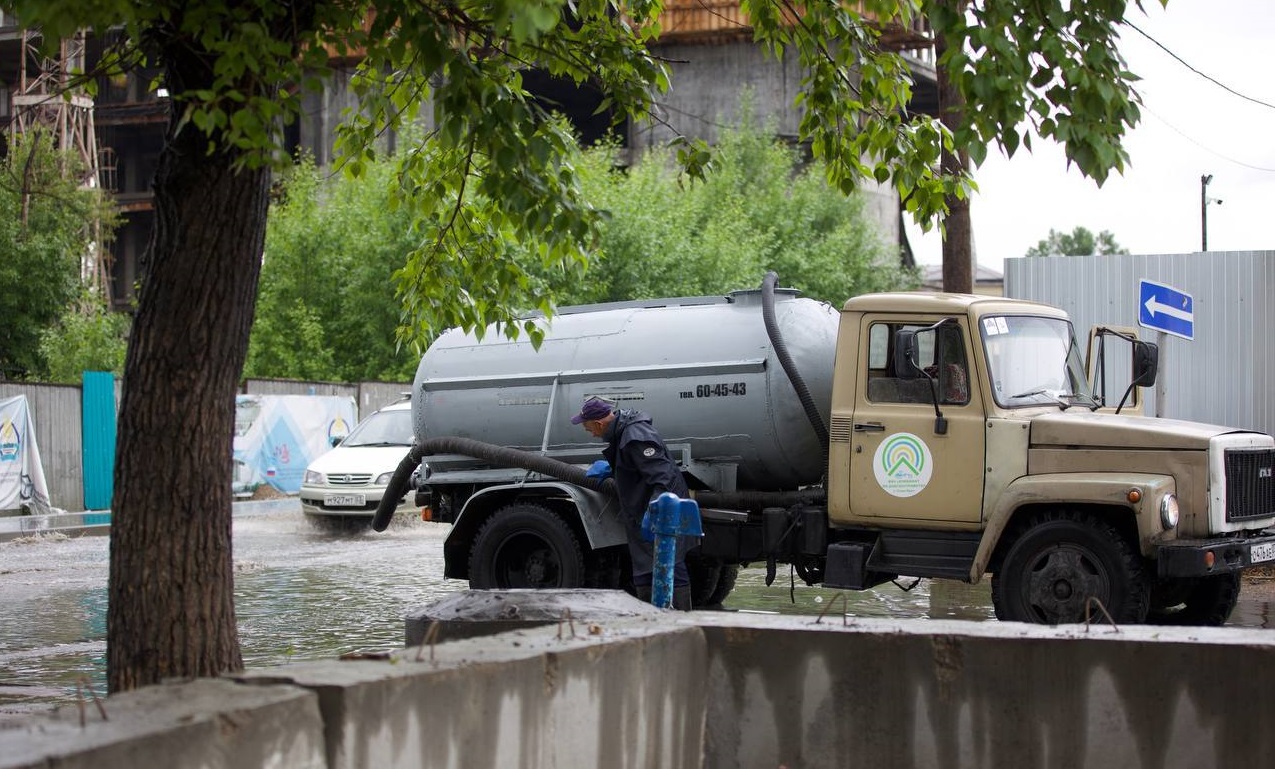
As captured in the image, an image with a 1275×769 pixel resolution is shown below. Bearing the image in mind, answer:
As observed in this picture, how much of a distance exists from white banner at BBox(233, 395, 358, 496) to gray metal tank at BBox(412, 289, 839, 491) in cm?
1454

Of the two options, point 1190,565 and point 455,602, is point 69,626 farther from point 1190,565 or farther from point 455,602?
point 1190,565

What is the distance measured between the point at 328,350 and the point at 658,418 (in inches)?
953

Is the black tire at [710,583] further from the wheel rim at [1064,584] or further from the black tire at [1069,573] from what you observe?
the wheel rim at [1064,584]

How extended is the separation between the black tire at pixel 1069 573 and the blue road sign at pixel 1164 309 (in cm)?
513

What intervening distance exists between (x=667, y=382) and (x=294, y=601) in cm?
445

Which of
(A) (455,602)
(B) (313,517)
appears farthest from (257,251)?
(B) (313,517)

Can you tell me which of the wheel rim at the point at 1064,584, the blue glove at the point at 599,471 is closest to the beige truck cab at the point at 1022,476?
the wheel rim at the point at 1064,584

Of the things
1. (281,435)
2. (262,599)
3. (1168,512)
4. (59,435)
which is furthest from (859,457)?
(281,435)

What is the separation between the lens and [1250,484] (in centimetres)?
910

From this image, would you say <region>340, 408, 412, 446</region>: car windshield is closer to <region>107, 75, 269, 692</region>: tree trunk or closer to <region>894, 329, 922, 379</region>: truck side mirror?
<region>894, 329, 922, 379</region>: truck side mirror

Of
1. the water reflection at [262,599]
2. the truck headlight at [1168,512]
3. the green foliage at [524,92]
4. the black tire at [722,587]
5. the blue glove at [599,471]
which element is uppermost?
the green foliage at [524,92]

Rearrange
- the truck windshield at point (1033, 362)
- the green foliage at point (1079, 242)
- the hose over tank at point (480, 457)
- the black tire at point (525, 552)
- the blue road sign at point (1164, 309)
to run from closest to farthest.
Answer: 1. the truck windshield at point (1033, 362)
2. the hose over tank at point (480, 457)
3. the black tire at point (525, 552)
4. the blue road sign at point (1164, 309)
5. the green foliage at point (1079, 242)

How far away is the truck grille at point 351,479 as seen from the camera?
67.2 ft

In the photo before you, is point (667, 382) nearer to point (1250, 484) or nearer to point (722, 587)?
point (722, 587)
